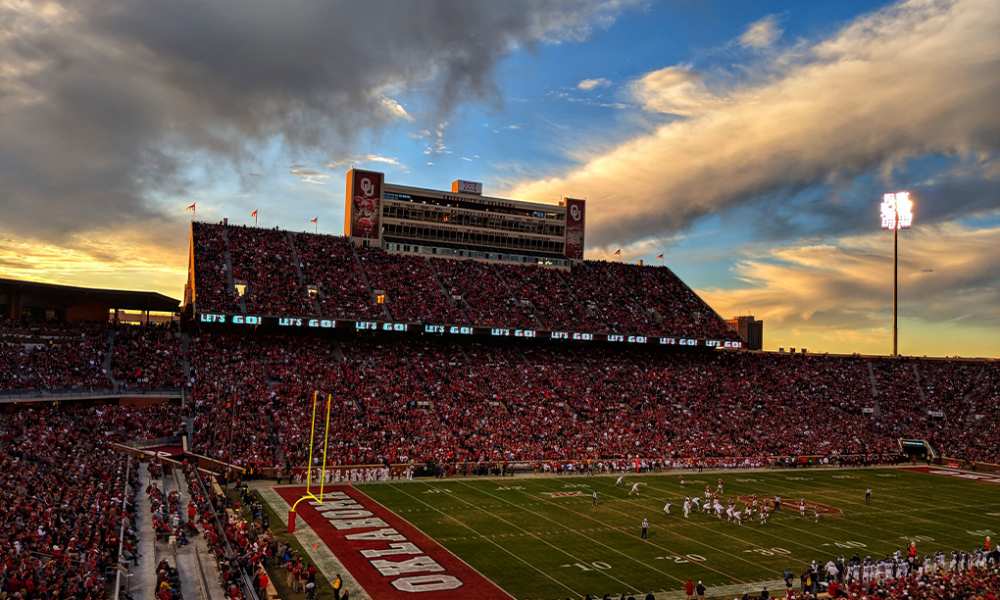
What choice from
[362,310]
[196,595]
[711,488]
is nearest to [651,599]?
[196,595]

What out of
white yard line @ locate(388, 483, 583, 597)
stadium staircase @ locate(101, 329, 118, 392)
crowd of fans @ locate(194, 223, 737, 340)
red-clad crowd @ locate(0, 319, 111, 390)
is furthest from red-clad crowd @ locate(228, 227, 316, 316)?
white yard line @ locate(388, 483, 583, 597)

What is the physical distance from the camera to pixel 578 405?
5112 centimetres

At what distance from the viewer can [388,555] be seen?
23.5 metres

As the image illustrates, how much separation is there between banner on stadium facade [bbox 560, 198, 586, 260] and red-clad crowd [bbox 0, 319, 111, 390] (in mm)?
43599

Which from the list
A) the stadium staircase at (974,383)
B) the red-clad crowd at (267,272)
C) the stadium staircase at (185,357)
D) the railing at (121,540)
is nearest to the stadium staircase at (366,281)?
the red-clad crowd at (267,272)

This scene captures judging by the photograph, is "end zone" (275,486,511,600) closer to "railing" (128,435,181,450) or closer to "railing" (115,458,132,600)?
"railing" (115,458,132,600)

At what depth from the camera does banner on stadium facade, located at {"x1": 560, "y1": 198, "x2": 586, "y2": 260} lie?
72.5 meters

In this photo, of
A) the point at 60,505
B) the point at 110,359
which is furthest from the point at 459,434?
the point at 60,505

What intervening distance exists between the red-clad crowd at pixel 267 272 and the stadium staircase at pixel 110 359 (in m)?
8.50

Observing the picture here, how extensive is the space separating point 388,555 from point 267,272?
117 ft

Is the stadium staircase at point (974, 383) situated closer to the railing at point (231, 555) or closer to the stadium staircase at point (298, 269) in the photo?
the stadium staircase at point (298, 269)

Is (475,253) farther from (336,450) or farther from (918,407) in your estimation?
(918,407)

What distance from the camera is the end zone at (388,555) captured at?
67.2ft

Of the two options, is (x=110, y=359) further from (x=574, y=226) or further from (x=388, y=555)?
(x=574, y=226)
